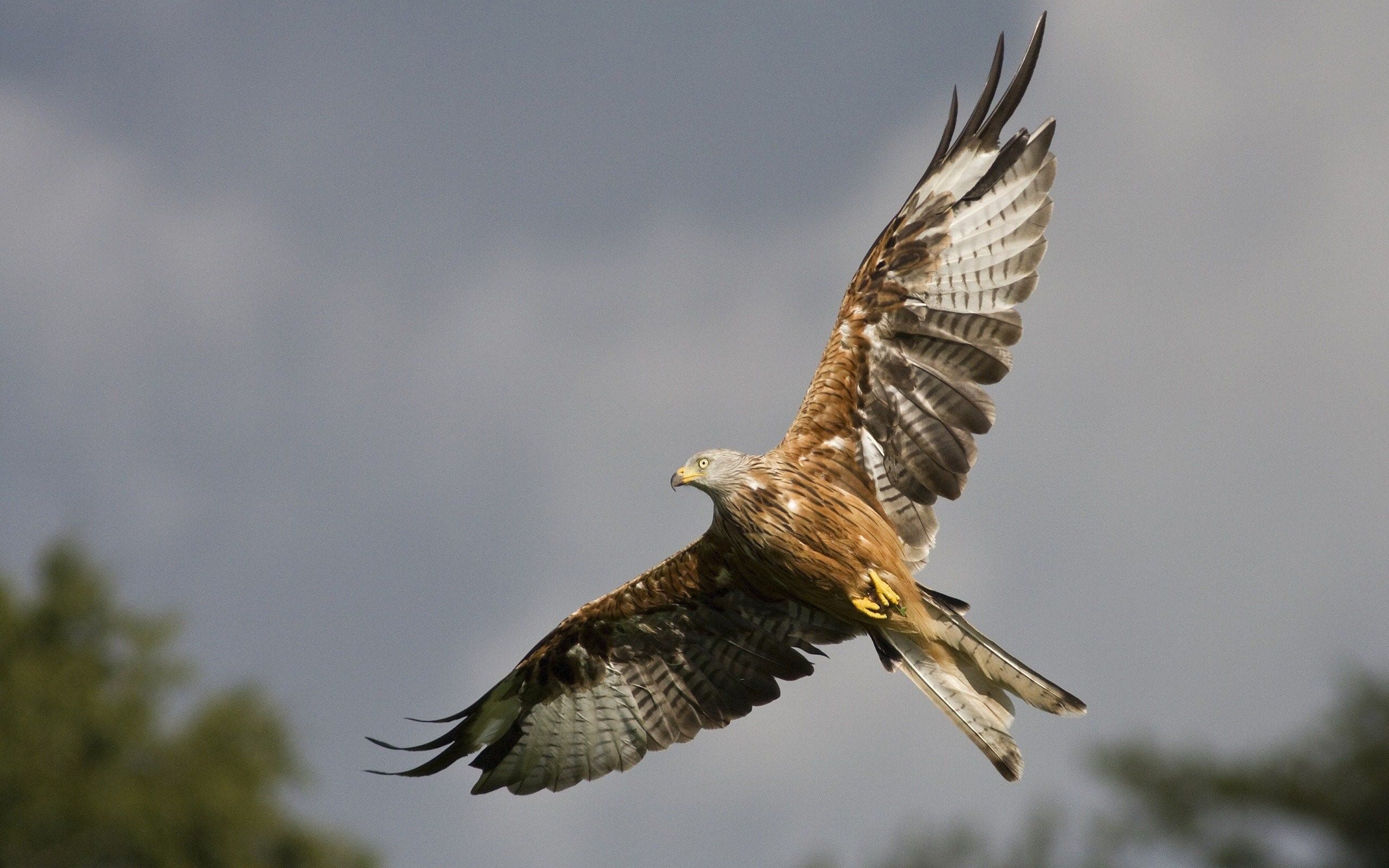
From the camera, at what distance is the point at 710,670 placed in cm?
1060

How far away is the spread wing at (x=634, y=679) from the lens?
10273 millimetres

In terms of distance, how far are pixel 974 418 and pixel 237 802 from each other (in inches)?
889

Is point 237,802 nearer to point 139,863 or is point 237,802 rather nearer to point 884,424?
point 139,863

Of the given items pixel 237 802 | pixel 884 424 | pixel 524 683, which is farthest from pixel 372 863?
pixel 884 424

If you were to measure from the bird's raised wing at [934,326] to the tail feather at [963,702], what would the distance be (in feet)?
1.91

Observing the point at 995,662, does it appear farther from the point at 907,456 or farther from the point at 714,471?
the point at 714,471

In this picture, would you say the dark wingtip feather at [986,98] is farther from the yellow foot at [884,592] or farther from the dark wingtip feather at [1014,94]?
the yellow foot at [884,592]

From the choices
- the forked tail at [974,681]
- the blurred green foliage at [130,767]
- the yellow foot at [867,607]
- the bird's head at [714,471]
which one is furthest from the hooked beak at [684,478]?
the blurred green foliage at [130,767]

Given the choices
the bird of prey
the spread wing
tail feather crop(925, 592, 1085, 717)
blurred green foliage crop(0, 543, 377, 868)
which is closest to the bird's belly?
the bird of prey

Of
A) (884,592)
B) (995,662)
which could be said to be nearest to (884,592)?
(884,592)

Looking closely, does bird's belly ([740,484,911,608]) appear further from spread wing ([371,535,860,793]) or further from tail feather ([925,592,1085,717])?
spread wing ([371,535,860,793])

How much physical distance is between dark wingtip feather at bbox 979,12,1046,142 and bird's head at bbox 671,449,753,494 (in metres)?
2.58

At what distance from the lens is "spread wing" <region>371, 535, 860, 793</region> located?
33.7ft

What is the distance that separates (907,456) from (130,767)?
24.6 meters
